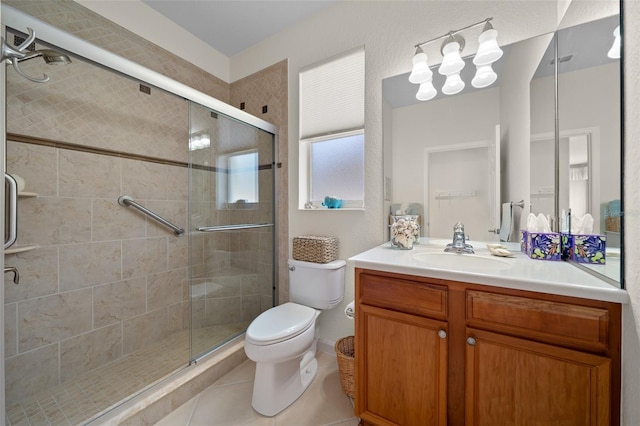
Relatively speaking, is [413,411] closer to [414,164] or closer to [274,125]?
[414,164]

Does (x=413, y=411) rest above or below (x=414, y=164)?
below

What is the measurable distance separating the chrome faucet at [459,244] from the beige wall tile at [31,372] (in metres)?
2.39

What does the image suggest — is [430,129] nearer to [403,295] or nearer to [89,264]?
[403,295]

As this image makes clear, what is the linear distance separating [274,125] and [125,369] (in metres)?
2.06

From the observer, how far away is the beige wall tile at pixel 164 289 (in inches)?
75.7

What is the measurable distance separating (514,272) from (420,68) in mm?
1229

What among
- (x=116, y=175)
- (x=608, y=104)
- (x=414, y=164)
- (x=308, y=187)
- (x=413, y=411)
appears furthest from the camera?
(x=308, y=187)

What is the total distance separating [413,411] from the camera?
3.36 ft

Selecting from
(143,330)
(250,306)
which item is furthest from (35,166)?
(250,306)

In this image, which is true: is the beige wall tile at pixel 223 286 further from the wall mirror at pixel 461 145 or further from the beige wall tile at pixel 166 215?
the wall mirror at pixel 461 145

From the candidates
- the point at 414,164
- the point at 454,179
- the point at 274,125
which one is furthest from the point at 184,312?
the point at 454,179

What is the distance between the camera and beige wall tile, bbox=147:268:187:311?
1.92m

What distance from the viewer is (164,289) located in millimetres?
2000

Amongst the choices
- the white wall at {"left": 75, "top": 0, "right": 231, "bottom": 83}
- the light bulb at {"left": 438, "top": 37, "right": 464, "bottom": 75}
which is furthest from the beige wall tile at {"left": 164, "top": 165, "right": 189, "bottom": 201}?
the light bulb at {"left": 438, "top": 37, "right": 464, "bottom": 75}
